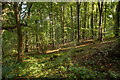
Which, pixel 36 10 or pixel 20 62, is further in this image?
pixel 36 10

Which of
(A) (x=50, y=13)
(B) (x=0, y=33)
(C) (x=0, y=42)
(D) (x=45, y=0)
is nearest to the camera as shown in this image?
(C) (x=0, y=42)

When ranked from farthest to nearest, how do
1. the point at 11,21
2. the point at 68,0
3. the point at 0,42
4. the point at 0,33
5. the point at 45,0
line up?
the point at 68,0 → the point at 45,0 → the point at 11,21 → the point at 0,33 → the point at 0,42

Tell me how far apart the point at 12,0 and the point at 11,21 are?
9.86 feet


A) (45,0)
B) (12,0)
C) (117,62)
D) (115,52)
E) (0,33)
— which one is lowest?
(117,62)

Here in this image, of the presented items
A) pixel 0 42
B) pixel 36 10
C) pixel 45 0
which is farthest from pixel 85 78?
pixel 36 10

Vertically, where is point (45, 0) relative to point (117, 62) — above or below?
above

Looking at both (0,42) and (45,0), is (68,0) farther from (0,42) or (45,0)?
(0,42)

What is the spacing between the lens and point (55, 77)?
4.92 metres

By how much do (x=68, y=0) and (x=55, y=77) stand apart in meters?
11.3

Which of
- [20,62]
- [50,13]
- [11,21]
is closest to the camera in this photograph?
[20,62]

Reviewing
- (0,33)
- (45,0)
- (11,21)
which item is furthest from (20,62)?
(45,0)

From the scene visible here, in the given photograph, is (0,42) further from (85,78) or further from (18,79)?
(85,78)

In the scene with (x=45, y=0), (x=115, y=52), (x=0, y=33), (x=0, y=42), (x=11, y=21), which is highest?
(x=45, y=0)

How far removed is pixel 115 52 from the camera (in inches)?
251
